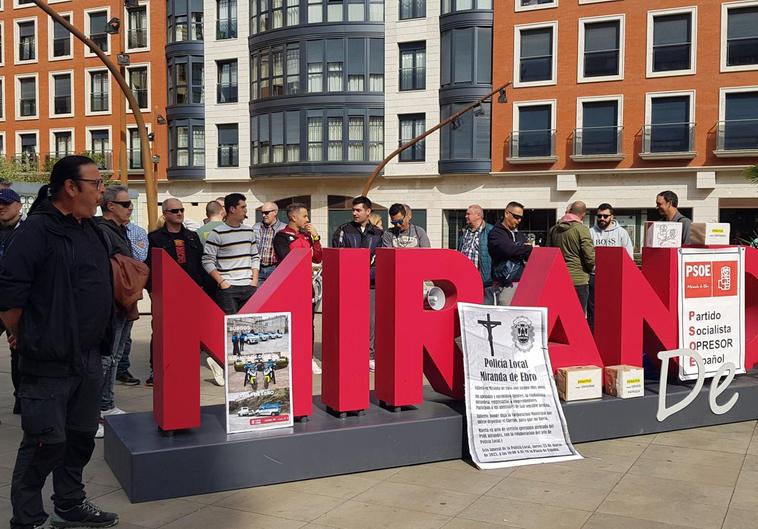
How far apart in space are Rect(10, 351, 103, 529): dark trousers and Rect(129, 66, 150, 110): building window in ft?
123

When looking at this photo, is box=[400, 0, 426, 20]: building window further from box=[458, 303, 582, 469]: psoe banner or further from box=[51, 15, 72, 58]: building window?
box=[458, 303, 582, 469]: psoe banner

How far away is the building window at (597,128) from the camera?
29594 mm

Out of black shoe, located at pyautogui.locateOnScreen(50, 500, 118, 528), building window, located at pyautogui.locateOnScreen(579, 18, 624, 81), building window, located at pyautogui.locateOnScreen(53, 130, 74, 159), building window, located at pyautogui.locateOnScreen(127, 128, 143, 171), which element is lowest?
black shoe, located at pyautogui.locateOnScreen(50, 500, 118, 528)

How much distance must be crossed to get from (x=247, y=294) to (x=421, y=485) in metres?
3.47

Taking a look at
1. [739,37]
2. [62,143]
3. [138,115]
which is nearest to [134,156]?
[62,143]

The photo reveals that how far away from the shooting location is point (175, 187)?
3800 centimetres

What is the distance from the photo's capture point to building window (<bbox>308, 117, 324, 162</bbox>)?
1331 inches

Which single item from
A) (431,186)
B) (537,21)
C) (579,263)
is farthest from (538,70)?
(579,263)

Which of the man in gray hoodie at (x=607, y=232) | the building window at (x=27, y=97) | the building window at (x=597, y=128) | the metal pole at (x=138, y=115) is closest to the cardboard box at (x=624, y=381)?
the man in gray hoodie at (x=607, y=232)

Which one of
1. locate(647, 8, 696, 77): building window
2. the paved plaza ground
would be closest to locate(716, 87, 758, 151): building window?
locate(647, 8, 696, 77): building window

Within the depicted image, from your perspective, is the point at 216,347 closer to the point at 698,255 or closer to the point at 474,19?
the point at 698,255

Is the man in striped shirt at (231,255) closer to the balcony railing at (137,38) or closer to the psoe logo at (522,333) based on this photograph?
the psoe logo at (522,333)

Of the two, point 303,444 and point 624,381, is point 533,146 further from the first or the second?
point 303,444

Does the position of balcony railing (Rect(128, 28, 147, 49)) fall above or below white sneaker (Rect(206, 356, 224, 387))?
above
